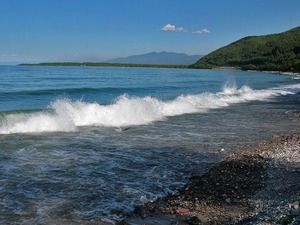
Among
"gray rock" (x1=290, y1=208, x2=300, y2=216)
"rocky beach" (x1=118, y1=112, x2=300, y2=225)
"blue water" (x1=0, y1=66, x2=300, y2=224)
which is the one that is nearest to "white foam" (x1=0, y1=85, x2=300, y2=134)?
"blue water" (x1=0, y1=66, x2=300, y2=224)

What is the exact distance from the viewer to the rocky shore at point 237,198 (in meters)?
6.74

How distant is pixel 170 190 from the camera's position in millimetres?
8656

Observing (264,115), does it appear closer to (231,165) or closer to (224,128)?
(224,128)

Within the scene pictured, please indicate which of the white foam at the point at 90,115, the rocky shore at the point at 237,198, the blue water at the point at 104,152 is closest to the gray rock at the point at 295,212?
the rocky shore at the point at 237,198

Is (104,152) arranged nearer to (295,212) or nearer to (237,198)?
(237,198)

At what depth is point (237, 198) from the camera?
7863 mm

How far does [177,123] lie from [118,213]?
12.9m

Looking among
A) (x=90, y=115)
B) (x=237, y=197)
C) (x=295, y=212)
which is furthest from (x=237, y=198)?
(x=90, y=115)

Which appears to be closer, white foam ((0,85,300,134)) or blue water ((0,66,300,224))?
blue water ((0,66,300,224))

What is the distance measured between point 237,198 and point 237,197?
65 mm

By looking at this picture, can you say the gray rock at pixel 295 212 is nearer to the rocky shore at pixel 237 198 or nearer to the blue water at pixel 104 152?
the rocky shore at pixel 237 198

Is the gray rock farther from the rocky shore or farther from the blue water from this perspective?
the blue water

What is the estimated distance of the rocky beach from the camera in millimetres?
6742

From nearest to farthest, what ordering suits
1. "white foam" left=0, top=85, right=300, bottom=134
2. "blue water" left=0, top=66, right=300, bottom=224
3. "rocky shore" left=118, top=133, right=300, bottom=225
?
"rocky shore" left=118, top=133, right=300, bottom=225 < "blue water" left=0, top=66, right=300, bottom=224 < "white foam" left=0, top=85, right=300, bottom=134
